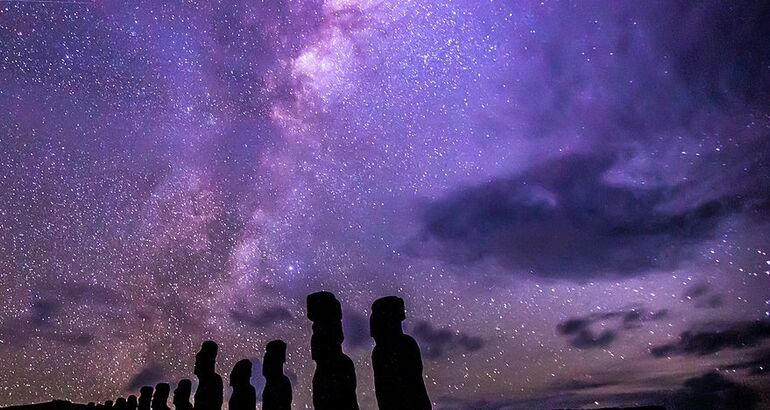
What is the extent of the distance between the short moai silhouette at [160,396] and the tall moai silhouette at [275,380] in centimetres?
933

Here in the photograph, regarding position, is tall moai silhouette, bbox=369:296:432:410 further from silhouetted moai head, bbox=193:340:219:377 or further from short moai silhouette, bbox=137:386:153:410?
short moai silhouette, bbox=137:386:153:410

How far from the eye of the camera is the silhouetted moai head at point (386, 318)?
9.45 meters

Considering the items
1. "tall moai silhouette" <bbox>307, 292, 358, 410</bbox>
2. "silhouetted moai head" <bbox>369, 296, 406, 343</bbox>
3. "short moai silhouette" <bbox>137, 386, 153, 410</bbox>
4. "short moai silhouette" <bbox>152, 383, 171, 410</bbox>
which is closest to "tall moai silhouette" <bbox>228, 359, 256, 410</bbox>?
"tall moai silhouette" <bbox>307, 292, 358, 410</bbox>

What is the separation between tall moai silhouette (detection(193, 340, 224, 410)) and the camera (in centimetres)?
1597

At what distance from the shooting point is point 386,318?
31.1 feet

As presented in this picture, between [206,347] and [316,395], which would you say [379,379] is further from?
[206,347]

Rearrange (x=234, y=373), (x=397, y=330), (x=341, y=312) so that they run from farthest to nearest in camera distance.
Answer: (x=234, y=373), (x=341, y=312), (x=397, y=330)

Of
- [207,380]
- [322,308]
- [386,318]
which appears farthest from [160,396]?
[386,318]

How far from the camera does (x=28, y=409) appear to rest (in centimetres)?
2817

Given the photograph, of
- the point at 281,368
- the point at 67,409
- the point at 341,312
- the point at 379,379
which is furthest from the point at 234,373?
the point at 67,409

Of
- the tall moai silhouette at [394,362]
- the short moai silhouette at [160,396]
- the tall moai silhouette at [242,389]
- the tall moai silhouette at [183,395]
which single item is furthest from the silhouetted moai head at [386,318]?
the short moai silhouette at [160,396]

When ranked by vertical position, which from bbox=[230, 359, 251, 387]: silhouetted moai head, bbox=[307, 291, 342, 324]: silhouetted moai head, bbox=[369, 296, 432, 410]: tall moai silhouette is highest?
bbox=[307, 291, 342, 324]: silhouetted moai head

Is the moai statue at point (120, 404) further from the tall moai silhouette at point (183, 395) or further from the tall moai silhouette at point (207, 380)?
the tall moai silhouette at point (207, 380)

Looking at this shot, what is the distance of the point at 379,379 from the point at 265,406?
16.2 ft
